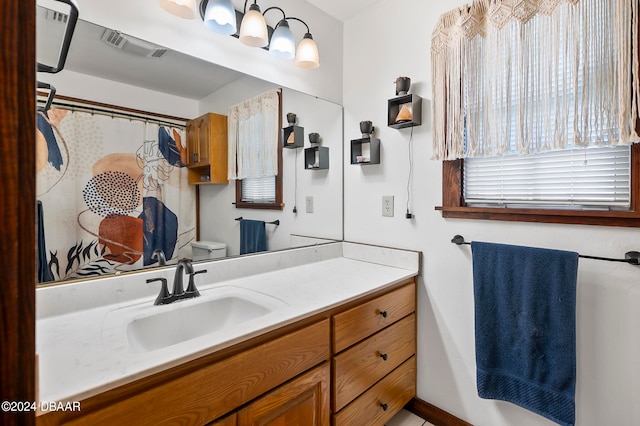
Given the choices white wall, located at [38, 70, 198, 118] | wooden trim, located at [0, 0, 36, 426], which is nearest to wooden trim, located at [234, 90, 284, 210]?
white wall, located at [38, 70, 198, 118]

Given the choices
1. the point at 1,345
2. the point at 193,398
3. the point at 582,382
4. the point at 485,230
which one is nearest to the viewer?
the point at 1,345

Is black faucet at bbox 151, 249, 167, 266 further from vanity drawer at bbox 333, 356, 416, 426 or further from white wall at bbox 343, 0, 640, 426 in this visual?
white wall at bbox 343, 0, 640, 426

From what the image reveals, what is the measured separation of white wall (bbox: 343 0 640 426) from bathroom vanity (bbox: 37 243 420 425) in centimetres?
15

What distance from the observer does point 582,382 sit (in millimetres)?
1311

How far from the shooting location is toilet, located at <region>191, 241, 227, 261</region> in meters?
1.50

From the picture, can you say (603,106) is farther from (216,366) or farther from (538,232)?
(216,366)

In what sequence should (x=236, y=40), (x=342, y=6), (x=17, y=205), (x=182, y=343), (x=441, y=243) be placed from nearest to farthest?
(x=17, y=205)
(x=182, y=343)
(x=236, y=40)
(x=441, y=243)
(x=342, y=6)

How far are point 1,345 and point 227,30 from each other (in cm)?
150

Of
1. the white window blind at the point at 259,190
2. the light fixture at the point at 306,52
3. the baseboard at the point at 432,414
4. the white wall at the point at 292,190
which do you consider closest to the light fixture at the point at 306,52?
the light fixture at the point at 306,52

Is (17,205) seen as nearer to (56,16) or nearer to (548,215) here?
(56,16)

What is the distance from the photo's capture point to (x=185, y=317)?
47.7 inches

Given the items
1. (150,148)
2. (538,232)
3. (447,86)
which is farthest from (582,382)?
(150,148)

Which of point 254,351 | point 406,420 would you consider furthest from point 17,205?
point 406,420

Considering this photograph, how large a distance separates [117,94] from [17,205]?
1119 mm
